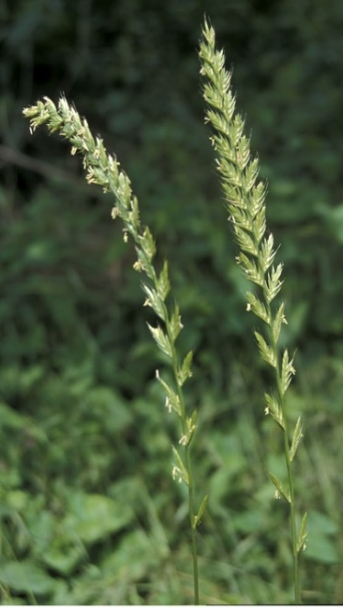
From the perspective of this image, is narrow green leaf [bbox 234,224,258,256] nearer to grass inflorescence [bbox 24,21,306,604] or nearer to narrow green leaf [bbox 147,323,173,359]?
grass inflorescence [bbox 24,21,306,604]

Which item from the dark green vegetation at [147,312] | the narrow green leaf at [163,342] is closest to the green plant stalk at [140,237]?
the narrow green leaf at [163,342]

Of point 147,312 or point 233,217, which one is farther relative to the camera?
point 147,312

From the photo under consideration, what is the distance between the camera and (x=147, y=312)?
3.87 meters

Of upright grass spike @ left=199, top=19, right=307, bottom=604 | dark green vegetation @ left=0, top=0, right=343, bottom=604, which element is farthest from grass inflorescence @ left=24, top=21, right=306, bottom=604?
dark green vegetation @ left=0, top=0, right=343, bottom=604

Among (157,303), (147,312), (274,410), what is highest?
(147,312)

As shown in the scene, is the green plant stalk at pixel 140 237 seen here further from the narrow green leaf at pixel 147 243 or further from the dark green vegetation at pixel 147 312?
the dark green vegetation at pixel 147 312

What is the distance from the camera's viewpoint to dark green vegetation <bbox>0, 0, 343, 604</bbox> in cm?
266

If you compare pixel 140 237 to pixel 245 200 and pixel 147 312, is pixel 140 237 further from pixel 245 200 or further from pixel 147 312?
pixel 147 312

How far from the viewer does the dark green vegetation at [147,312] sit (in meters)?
2.66

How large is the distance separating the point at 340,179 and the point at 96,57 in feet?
5.12

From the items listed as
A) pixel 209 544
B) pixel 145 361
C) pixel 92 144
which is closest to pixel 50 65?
pixel 145 361

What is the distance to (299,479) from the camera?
2.93m

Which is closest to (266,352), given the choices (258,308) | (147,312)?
(258,308)

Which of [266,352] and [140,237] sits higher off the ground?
[140,237]
